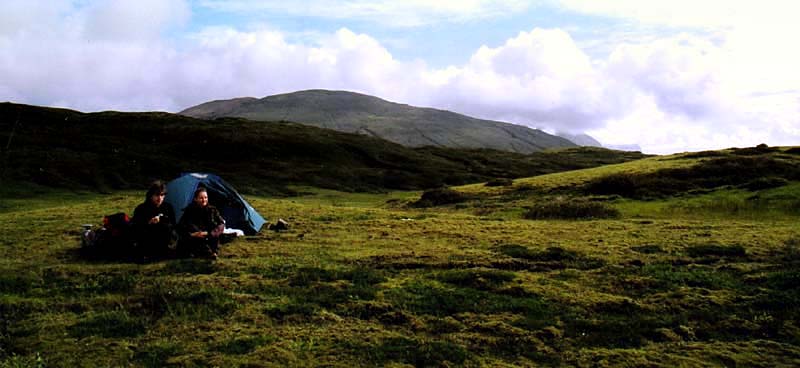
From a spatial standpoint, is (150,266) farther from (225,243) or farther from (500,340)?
(500,340)

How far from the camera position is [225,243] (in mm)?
20219

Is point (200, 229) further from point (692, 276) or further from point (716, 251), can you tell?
point (716, 251)

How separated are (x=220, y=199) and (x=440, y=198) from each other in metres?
21.0

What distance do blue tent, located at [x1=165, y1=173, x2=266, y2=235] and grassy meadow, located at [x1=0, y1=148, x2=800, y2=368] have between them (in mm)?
869

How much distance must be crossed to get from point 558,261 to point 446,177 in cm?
6700

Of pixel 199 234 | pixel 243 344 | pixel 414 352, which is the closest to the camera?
pixel 414 352

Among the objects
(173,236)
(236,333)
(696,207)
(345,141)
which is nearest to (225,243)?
(173,236)

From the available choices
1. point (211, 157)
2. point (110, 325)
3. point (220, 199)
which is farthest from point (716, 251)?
point (211, 157)

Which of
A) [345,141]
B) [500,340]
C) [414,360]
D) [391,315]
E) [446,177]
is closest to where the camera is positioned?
[414,360]

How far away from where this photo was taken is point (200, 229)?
1759cm

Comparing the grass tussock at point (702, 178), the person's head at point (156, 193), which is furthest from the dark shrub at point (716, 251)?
the grass tussock at point (702, 178)

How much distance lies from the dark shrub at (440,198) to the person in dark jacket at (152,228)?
81.7 ft

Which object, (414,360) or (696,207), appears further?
(696,207)

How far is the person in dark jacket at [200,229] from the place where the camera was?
17.3m
